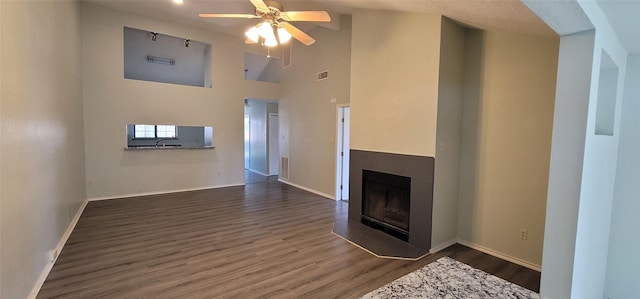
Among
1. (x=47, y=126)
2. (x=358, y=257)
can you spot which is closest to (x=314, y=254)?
(x=358, y=257)

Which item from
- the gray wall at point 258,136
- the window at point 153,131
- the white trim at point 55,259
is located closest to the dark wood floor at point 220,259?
the white trim at point 55,259

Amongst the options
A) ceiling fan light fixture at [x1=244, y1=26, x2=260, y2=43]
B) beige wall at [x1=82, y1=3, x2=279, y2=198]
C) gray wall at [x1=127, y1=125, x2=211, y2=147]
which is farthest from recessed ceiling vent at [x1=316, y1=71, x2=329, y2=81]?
gray wall at [x1=127, y1=125, x2=211, y2=147]

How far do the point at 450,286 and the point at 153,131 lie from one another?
781 centimetres

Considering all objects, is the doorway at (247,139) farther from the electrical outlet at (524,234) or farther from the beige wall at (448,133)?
the electrical outlet at (524,234)

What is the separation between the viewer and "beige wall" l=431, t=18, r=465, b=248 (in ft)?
10.3

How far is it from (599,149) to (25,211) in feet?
14.2

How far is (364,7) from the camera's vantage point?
3779 mm

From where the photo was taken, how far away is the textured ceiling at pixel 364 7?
2.35 m

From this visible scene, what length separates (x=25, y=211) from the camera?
209 cm

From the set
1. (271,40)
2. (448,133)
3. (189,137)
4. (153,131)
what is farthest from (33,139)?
(189,137)

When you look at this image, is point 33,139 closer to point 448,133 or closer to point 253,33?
point 253,33

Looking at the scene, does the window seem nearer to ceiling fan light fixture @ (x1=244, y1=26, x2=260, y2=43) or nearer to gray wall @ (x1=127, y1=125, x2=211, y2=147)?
gray wall @ (x1=127, y1=125, x2=211, y2=147)

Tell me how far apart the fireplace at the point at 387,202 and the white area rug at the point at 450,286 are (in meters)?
0.78

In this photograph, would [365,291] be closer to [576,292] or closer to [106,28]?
[576,292]
